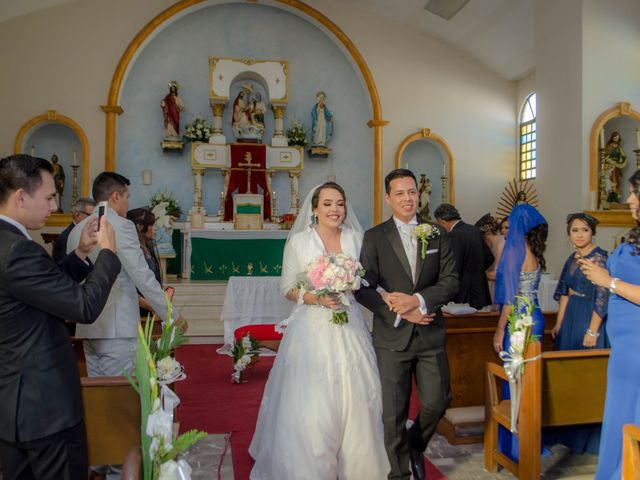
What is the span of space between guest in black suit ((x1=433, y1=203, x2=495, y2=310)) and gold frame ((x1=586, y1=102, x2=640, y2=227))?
12.2 feet

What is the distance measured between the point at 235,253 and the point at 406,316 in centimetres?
785

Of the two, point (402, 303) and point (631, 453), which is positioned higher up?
point (402, 303)

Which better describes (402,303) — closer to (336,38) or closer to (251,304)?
(251,304)

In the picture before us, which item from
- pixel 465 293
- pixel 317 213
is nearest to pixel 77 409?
pixel 317 213

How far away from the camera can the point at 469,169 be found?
1263 cm

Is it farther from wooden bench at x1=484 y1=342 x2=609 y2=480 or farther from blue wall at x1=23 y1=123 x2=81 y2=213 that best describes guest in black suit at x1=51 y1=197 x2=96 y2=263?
blue wall at x1=23 y1=123 x2=81 y2=213

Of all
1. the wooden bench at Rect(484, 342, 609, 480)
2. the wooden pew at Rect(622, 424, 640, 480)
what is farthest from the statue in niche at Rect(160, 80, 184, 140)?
the wooden pew at Rect(622, 424, 640, 480)

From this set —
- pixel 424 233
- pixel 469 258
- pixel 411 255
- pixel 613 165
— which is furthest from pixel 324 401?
pixel 613 165

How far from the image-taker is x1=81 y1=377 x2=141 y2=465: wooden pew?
2.74 meters

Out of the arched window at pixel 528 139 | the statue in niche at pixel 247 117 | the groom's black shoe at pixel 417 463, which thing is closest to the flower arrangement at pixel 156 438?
the groom's black shoe at pixel 417 463

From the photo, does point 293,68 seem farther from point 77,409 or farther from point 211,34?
point 77,409

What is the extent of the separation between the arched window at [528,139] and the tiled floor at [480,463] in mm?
9414

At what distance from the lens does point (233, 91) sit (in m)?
12.6

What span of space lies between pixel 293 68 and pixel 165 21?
2.99 m
